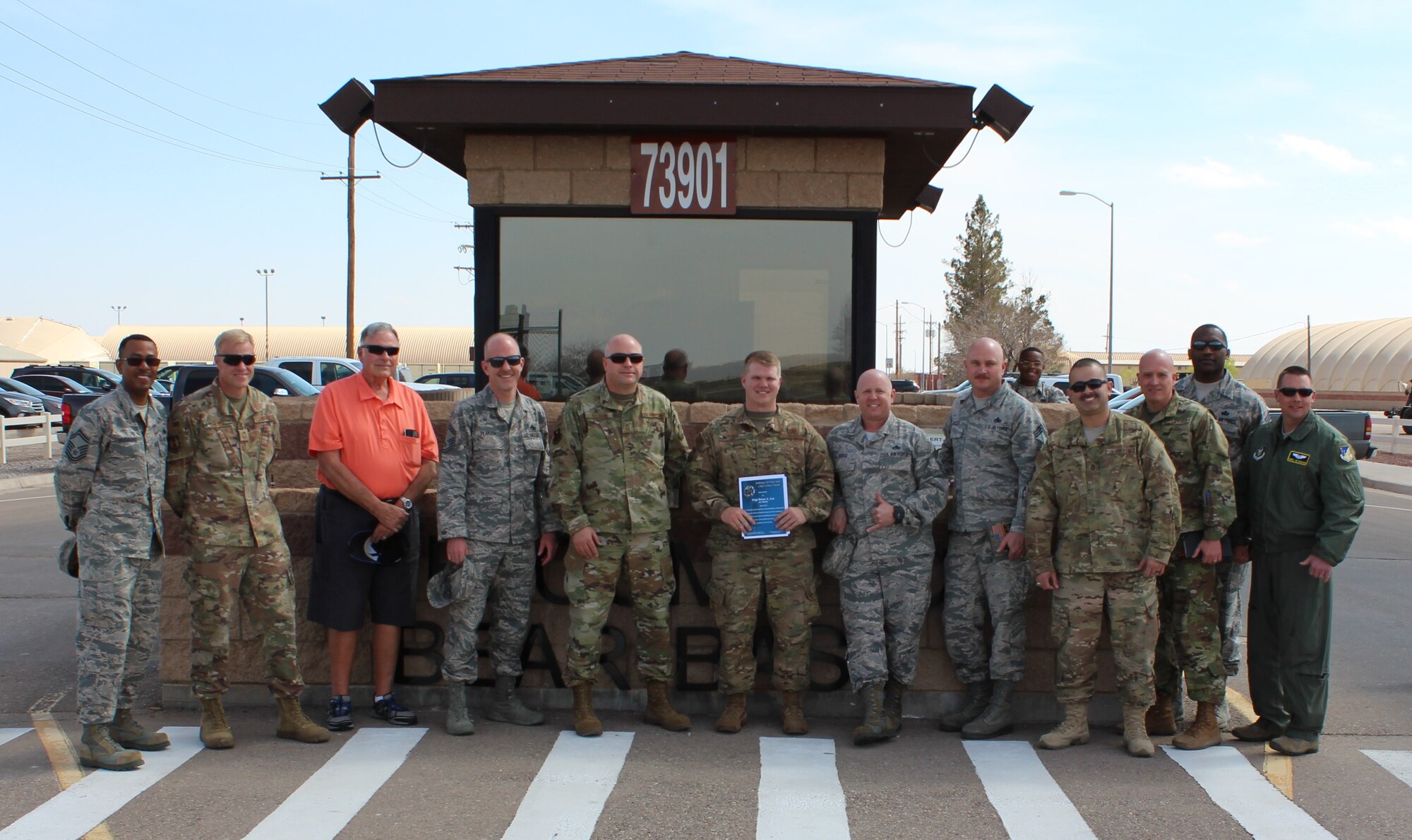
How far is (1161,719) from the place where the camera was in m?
5.64

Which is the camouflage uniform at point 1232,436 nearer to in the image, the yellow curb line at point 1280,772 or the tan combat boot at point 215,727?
the yellow curb line at point 1280,772

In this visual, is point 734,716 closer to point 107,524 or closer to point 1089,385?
point 1089,385

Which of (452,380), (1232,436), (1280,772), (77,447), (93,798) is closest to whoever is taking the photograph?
(93,798)

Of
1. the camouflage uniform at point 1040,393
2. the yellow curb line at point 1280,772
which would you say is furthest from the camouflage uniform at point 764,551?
the camouflage uniform at point 1040,393

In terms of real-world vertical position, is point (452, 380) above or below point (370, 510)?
above

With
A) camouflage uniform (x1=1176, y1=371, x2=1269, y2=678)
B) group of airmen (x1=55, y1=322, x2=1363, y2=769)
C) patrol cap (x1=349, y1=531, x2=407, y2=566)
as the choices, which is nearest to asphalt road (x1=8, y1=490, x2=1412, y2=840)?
group of airmen (x1=55, y1=322, x2=1363, y2=769)

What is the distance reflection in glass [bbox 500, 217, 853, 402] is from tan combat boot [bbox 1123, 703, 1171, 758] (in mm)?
2717

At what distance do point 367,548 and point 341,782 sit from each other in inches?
46.7

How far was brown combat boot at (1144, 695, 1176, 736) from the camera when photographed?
5.63m

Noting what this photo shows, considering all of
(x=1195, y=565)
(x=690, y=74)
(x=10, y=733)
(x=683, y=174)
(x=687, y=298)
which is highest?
(x=690, y=74)

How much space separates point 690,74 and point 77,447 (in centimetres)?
420

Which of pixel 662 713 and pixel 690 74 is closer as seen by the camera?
pixel 662 713

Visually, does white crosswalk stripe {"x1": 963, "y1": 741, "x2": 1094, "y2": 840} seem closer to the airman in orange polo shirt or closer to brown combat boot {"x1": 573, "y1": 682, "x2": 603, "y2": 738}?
brown combat boot {"x1": 573, "y1": 682, "x2": 603, "y2": 738}

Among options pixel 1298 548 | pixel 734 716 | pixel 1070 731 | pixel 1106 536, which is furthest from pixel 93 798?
pixel 1298 548
